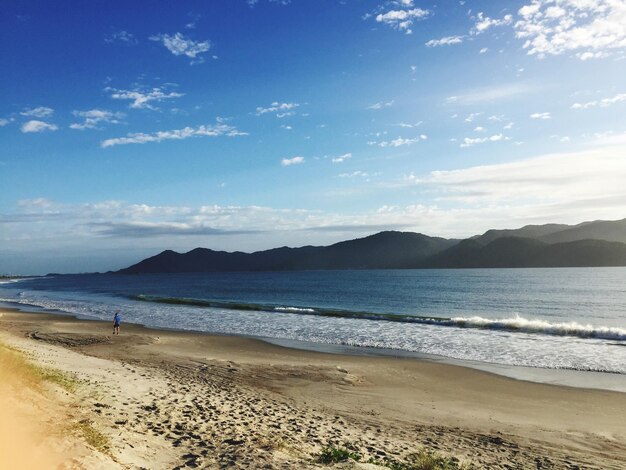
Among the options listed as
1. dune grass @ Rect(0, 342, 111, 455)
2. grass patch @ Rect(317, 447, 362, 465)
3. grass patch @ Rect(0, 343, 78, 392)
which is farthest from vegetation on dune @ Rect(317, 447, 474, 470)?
grass patch @ Rect(0, 343, 78, 392)

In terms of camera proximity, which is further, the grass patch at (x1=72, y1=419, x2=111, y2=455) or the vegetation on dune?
the vegetation on dune

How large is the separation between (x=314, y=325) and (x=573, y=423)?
26.1 metres

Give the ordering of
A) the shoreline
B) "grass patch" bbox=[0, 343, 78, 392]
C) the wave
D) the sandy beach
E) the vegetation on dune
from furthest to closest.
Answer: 1. the wave
2. the shoreline
3. "grass patch" bbox=[0, 343, 78, 392]
4. the vegetation on dune
5. the sandy beach

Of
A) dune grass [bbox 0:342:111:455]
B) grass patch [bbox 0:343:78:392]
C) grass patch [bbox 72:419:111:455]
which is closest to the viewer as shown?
grass patch [bbox 72:419:111:455]

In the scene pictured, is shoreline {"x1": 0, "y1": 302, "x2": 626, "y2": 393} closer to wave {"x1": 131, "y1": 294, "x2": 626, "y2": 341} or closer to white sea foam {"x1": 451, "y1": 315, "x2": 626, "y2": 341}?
white sea foam {"x1": 451, "y1": 315, "x2": 626, "y2": 341}

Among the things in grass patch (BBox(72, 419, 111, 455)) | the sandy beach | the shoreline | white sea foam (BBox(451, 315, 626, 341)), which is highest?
grass patch (BBox(72, 419, 111, 455))

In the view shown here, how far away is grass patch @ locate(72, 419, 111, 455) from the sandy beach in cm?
7

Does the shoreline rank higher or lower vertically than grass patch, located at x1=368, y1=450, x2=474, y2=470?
lower

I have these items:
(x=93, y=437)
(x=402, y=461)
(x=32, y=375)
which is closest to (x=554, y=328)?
(x=402, y=461)

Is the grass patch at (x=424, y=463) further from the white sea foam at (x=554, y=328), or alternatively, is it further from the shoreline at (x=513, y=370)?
the white sea foam at (x=554, y=328)

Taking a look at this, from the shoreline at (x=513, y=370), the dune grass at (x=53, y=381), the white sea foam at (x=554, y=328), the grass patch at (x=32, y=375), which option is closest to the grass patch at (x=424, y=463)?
the dune grass at (x=53, y=381)

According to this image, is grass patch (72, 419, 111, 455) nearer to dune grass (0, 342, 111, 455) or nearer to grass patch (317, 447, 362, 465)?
dune grass (0, 342, 111, 455)

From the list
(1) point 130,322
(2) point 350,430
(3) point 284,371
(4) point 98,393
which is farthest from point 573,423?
(1) point 130,322

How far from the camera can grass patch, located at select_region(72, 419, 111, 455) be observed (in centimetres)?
749
